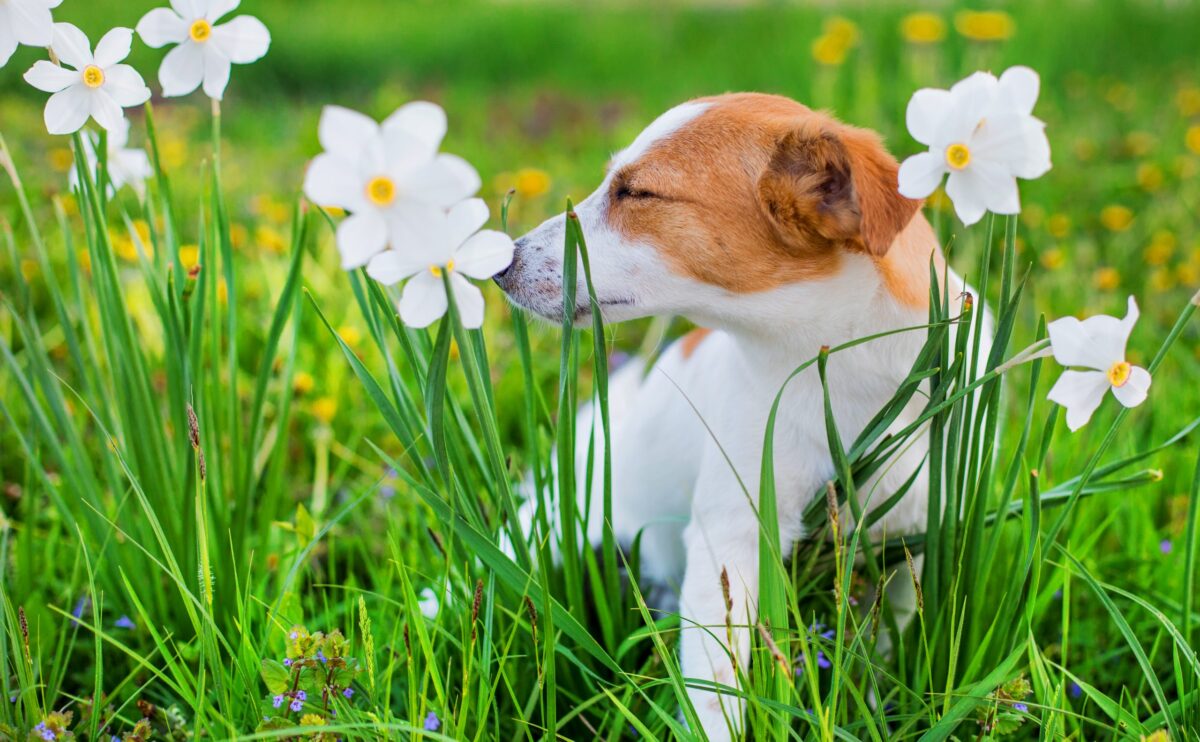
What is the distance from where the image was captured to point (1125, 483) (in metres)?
1.60

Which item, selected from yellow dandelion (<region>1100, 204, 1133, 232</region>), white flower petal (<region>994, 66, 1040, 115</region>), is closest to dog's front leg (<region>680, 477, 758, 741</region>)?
white flower petal (<region>994, 66, 1040, 115</region>)

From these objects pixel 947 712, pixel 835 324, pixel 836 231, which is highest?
pixel 836 231

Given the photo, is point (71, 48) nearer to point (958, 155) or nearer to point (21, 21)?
point (21, 21)

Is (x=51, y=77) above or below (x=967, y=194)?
above

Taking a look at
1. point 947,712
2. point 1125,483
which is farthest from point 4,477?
point 1125,483

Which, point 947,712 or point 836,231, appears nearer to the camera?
point 947,712

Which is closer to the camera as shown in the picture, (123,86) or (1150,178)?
(123,86)

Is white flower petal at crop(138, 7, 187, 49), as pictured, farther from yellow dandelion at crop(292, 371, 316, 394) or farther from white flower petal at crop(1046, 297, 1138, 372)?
yellow dandelion at crop(292, 371, 316, 394)

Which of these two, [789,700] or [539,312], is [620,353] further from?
[789,700]

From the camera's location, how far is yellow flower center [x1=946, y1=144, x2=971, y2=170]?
1.15 metres

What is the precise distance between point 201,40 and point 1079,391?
1.15 meters

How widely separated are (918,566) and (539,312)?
829mm

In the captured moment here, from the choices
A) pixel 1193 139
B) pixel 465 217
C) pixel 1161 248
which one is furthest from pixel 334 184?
pixel 1193 139

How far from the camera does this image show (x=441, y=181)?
0.96 meters
